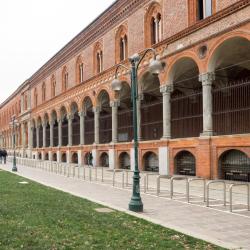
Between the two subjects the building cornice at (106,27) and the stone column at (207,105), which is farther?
the stone column at (207,105)

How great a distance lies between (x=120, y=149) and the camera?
95.6 ft

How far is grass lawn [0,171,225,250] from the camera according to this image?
23.5ft

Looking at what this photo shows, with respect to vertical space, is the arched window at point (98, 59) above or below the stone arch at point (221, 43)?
above

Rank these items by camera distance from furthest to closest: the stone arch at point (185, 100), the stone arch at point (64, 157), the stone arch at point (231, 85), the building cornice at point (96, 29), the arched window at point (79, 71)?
the stone arch at point (64, 157)
the arched window at point (79, 71)
the building cornice at point (96, 29)
the stone arch at point (185, 100)
the stone arch at point (231, 85)

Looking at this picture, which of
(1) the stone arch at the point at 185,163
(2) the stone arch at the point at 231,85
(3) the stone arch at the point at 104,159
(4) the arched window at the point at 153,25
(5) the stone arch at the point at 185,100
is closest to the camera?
(2) the stone arch at the point at 231,85

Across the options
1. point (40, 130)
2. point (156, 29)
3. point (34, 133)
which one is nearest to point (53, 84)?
point (40, 130)

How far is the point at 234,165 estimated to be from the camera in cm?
1908

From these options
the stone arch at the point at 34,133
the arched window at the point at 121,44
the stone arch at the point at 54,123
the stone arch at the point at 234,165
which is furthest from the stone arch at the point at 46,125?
the stone arch at the point at 234,165

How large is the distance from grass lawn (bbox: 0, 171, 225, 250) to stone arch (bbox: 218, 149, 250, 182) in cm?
883

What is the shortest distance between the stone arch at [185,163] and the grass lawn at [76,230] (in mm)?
10877

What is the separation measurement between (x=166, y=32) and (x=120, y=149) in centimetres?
901

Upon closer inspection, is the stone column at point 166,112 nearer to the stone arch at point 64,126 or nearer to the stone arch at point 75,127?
the stone arch at point 75,127

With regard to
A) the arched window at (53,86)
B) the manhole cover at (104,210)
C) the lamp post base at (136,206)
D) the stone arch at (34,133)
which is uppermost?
the arched window at (53,86)

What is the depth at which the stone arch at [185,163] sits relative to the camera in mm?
22127
